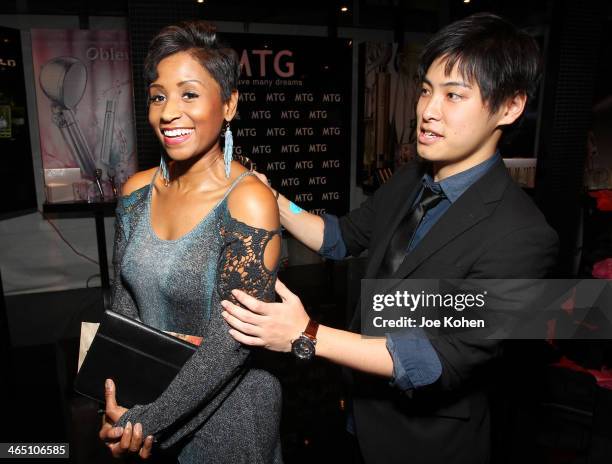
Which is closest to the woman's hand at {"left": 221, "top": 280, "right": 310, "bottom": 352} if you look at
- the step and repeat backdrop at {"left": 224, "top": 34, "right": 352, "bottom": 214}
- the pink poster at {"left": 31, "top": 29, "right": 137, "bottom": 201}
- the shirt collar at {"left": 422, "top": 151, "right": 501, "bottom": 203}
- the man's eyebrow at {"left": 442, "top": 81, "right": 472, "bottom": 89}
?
the shirt collar at {"left": 422, "top": 151, "right": 501, "bottom": 203}

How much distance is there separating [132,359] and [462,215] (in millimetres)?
1034

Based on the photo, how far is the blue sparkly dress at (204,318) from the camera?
4.16 ft

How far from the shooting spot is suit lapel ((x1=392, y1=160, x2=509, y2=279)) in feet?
4.61

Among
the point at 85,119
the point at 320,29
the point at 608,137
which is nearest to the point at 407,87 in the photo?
the point at 320,29

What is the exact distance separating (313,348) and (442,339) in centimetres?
37

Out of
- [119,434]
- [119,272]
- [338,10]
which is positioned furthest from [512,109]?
[338,10]

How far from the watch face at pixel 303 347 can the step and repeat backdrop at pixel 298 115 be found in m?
2.96

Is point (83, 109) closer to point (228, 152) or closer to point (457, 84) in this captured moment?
point (228, 152)

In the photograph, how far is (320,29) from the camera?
4.82m

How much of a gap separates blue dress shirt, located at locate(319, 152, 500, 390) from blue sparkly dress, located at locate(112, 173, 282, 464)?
39 cm

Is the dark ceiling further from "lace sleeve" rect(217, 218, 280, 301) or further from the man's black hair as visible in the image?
"lace sleeve" rect(217, 218, 280, 301)

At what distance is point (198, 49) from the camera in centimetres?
130

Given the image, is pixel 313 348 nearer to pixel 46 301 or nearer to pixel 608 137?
pixel 46 301

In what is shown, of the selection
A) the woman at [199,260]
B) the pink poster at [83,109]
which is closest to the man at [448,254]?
the woman at [199,260]
